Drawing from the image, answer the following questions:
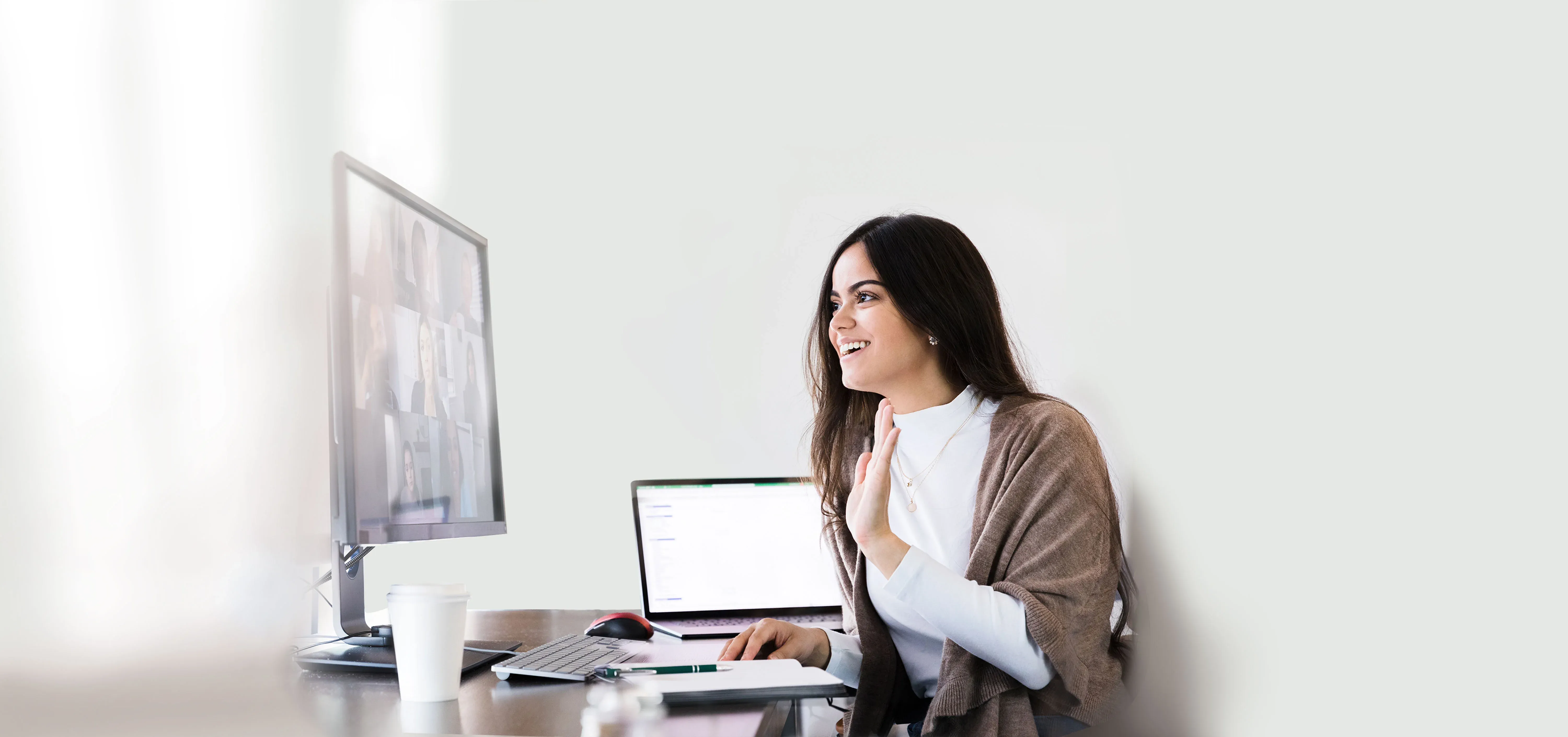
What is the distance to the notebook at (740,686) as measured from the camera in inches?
29.6

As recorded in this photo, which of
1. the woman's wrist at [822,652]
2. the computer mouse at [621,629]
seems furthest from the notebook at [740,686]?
the computer mouse at [621,629]

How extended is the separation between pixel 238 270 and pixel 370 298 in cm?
16

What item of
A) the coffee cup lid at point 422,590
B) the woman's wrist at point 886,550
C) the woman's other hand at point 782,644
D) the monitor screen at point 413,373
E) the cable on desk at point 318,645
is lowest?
the woman's other hand at point 782,644

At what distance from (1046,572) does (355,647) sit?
73 centimetres

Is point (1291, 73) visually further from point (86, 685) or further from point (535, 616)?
point (535, 616)

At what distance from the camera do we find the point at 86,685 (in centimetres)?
60

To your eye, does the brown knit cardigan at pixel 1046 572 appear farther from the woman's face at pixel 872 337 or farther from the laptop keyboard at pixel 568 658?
the laptop keyboard at pixel 568 658

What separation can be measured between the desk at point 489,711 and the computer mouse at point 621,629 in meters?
0.31

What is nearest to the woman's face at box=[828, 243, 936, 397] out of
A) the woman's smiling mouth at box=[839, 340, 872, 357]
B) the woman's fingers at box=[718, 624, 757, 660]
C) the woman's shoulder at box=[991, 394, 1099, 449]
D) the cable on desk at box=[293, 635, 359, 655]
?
the woman's smiling mouth at box=[839, 340, 872, 357]

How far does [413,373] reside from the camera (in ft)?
3.36

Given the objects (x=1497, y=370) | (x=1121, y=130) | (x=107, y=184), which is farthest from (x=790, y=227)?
(x=1497, y=370)

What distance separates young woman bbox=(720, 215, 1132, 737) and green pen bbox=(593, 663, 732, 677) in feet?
0.56

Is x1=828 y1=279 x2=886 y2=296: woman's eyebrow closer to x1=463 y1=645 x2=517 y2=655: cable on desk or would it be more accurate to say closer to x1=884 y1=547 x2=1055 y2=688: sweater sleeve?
x1=884 y1=547 x2=1055 y2=688: sweater sleeve

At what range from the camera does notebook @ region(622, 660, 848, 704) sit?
75cm
